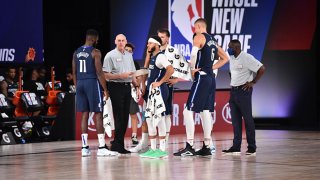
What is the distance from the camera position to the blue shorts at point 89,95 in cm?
1436

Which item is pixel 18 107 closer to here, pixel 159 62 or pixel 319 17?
pixel 159 62

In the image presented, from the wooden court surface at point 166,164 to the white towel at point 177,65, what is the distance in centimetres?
134

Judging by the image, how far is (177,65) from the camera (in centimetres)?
1426

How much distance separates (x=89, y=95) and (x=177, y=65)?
5.07 ft

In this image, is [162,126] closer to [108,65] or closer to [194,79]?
[194,79]

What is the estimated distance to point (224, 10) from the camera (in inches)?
936

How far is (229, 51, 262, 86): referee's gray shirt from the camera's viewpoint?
→ 14359mm

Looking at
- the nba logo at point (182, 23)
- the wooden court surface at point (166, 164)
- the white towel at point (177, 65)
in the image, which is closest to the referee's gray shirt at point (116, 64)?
the white towel at point (177, 65)

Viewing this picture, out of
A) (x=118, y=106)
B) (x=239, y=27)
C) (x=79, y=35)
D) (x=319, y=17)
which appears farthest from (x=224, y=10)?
(x=118, y=106)

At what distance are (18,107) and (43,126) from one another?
841 mm

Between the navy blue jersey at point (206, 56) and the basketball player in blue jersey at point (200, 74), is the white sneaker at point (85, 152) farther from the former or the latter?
the navy blue jersey at point (206, 56)

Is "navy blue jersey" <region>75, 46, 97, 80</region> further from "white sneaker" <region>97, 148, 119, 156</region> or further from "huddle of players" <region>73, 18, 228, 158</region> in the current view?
"white sneaker" <region>97, 148, 119, 156</region>

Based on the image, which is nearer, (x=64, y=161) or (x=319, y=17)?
(x=64, y=161)

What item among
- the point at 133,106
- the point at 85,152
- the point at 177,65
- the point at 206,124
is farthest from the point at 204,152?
the point at 133,106
